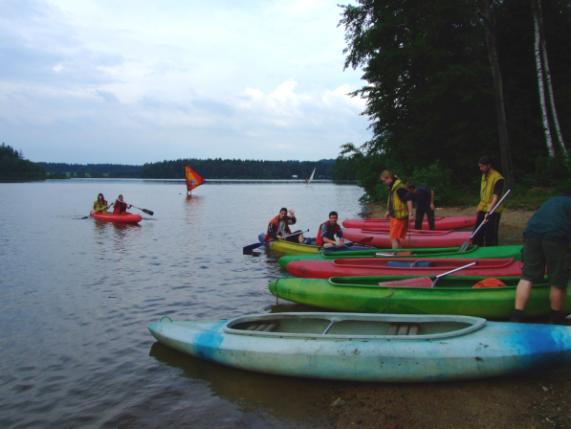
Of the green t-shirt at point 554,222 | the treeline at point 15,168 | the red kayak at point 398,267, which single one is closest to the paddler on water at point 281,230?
the red kayak at point 398,267

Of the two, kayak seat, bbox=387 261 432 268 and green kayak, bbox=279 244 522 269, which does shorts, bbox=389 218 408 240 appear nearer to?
green kayak, bbox=279 244 522 269

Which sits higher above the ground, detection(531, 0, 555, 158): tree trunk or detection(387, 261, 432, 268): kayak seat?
detection(531, 0, 555, 158): tree trunk

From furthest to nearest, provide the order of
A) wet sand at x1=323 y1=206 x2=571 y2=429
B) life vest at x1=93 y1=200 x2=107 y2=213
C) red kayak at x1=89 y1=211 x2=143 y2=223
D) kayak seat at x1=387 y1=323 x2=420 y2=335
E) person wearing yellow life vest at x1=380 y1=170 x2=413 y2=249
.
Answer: life vest at x1=93 y1=200 x2=107 y2=213 → red kayak at x1=89 y1=211 x2=143 y2=223 → person wearing yellow life vest at x1=380 y1=170 x2=413 y2=249 → kayak seat at x1=387 y1=323 x2=420 y2=335 → wet sand at x1=323 y1=206 x2=571 y2=429

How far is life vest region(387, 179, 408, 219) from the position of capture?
33.6 feet

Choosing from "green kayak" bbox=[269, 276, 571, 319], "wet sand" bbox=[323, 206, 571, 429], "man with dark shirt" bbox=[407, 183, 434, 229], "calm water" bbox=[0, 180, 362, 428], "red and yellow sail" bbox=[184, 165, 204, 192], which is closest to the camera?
"wet sand" bbox=[323, 206, 571, 429]

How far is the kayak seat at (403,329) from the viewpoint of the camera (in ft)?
19.6

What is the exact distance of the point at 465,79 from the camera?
2245cm

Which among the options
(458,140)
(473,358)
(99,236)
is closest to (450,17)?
(458,140)

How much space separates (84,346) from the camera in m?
7.35

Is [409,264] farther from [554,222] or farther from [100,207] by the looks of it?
[100,207]

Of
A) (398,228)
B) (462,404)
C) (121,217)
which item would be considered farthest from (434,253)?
(121,217)

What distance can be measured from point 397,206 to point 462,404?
590 cm

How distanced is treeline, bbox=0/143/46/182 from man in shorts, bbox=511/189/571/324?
142 m

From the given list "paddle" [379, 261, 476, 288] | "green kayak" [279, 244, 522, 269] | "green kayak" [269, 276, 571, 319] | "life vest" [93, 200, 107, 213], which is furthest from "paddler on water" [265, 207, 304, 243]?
"life vest" [93, 200, 107, 213]
